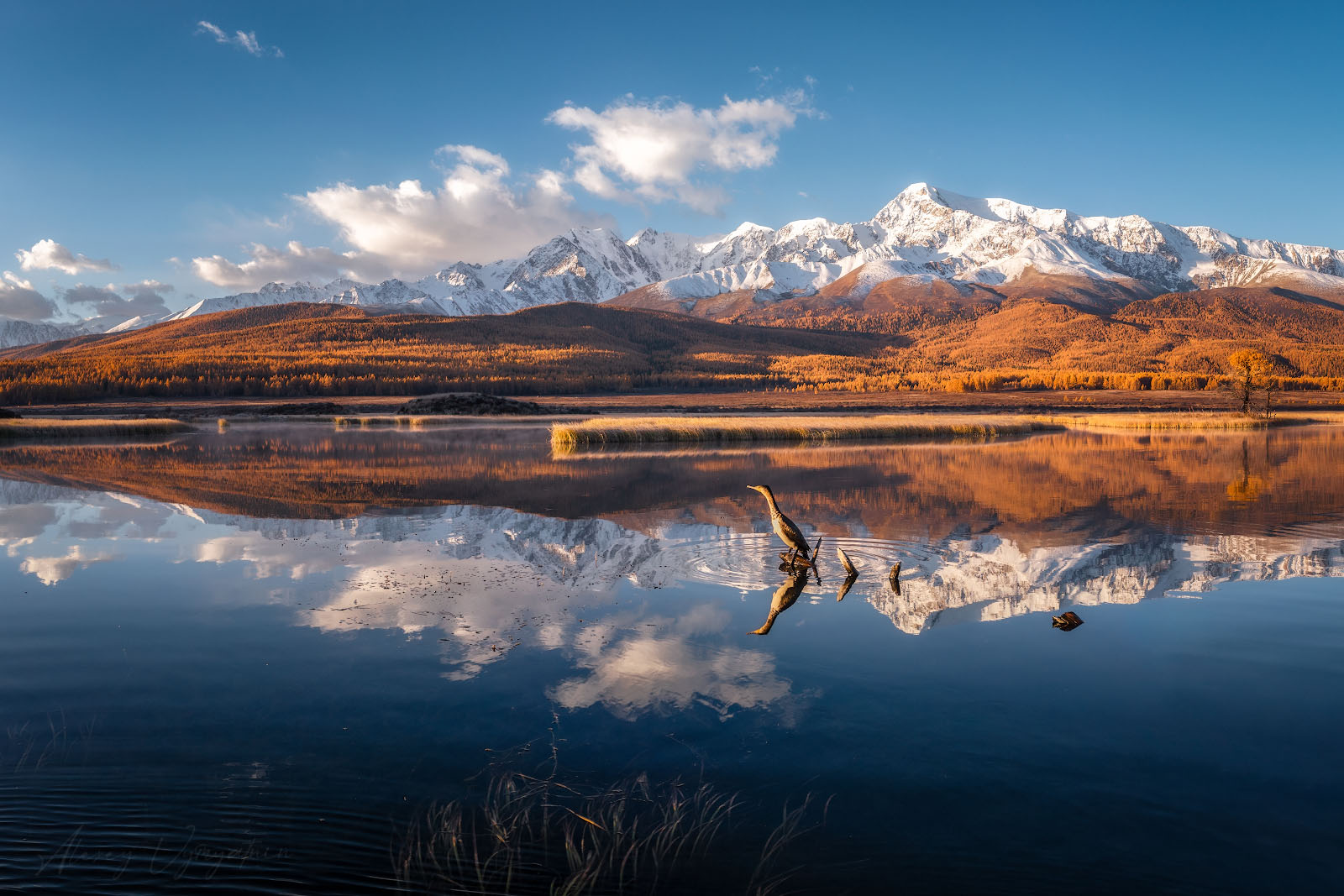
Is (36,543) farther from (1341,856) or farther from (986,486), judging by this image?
(986,486)

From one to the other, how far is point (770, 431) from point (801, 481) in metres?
23.9

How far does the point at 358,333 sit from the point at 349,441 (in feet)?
507

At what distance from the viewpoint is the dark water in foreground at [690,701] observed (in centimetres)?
475

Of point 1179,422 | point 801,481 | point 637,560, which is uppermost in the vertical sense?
point 637,560

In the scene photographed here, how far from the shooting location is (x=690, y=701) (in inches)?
268

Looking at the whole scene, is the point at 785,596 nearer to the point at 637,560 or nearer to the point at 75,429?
the point at 637,560

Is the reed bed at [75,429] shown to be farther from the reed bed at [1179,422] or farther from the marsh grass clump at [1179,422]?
the marsh grass clump at [1179,422]

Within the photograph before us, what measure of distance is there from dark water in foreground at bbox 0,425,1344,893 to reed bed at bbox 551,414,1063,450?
27.6 metres

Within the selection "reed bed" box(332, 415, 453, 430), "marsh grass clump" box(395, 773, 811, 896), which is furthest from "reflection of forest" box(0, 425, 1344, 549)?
"reed bed" box(332, 415, 453, 430)

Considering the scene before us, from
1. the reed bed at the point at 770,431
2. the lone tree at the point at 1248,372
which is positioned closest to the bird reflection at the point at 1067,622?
the reed bed at the point at 770,431

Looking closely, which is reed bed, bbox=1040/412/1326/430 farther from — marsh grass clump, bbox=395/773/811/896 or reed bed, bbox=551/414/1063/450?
marsh grass clump, bbox=395/773/811/896

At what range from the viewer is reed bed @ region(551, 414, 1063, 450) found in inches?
1714

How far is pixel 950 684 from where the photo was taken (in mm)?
7184

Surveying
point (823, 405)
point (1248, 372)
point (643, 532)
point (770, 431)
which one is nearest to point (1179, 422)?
point (1248, 372)
